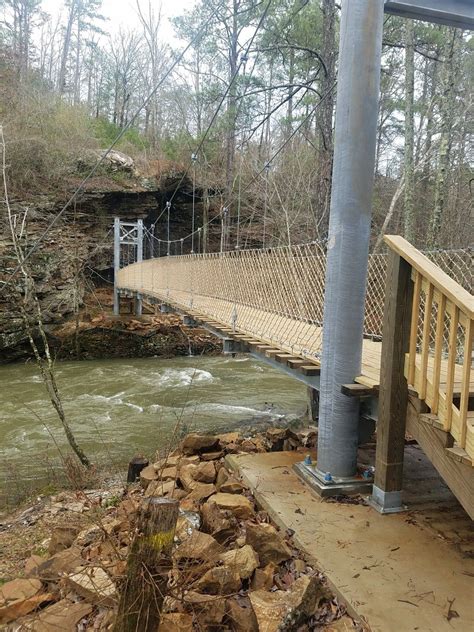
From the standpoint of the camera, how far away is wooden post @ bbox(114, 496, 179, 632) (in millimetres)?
981

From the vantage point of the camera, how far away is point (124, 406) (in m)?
5.72

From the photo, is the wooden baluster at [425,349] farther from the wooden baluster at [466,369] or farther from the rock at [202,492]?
Answer: the rock at [202,492]

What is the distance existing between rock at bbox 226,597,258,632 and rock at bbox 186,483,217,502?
0.72 metres

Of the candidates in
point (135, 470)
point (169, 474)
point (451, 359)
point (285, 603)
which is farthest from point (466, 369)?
point (135, 470)

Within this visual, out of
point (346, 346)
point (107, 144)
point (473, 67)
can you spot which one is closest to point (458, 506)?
point (346, 346)

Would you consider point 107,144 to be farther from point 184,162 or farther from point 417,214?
point 417,214

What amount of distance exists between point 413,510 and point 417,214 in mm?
8425

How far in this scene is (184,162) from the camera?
13539mm

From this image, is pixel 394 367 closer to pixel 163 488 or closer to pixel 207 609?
pixel 207 609

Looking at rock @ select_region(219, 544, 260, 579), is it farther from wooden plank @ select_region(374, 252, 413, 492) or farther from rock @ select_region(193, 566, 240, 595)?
Result: wooden plank @ select_region(374, 252, 413, 492)

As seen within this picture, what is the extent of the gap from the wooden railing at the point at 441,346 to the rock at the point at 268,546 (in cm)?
63

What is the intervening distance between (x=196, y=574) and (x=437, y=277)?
45.2 inches

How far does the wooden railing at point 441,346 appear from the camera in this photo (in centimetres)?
130

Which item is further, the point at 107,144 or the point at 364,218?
the point at 107,144
